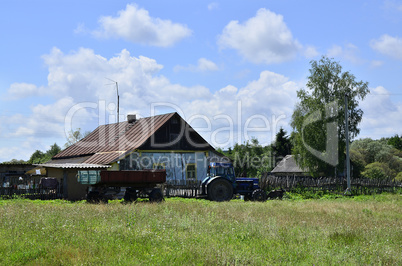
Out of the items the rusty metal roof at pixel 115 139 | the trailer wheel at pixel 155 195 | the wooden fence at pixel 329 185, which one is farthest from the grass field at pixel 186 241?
the rusty metal roof at pixel 115 139

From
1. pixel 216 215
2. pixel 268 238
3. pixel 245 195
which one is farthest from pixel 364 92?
pixel 268 238

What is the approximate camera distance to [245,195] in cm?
2391

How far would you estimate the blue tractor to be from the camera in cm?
2267

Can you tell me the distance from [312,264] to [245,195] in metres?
16.5

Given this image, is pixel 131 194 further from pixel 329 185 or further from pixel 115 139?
pixel 115 139

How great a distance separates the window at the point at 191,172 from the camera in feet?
110

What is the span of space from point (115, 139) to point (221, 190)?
17.2 metres

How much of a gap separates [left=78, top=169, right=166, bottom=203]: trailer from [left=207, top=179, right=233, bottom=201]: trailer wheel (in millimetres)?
2798

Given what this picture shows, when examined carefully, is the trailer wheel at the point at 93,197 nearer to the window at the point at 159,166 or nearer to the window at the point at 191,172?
the window at the point at 159,166

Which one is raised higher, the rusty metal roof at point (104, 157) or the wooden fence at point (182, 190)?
the rusty metal roof at point (104, 157)

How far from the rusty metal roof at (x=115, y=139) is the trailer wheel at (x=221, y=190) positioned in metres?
10.8

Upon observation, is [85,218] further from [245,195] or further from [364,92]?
[364,92]

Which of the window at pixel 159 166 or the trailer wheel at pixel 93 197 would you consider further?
the window at pixel 159 166

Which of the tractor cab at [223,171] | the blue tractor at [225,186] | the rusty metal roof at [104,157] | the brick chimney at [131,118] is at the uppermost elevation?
the brick chimney at [131,118]
